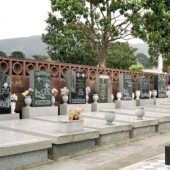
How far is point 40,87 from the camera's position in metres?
12.1

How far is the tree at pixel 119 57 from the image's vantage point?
38.5m

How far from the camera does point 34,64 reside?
502 inches

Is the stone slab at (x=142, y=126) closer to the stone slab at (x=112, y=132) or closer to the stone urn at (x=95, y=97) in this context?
the stone slab at (x=112, y=132)

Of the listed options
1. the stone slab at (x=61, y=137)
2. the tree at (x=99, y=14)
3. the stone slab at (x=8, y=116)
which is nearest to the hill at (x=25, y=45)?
the tree at (x=99, y=14)

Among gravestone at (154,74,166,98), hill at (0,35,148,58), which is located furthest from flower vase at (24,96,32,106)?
hill at (0,35,148,58)

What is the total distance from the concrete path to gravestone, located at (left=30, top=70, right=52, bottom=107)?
383 centimetres

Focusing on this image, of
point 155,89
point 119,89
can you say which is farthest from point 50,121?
point 155,89

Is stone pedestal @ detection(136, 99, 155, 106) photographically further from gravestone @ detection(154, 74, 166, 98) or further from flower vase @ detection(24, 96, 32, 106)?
flower vase @ detection(24, 96, 32, 106)

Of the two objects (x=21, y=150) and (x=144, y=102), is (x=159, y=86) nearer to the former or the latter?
(x=144, y=102)

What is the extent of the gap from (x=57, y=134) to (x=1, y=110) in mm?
3550

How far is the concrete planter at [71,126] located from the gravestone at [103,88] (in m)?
7.04

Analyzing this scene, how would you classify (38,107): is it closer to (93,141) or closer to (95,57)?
(93,141)

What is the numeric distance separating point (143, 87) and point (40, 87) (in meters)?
8.04

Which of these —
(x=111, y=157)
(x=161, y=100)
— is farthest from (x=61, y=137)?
(x=161, y=100)
